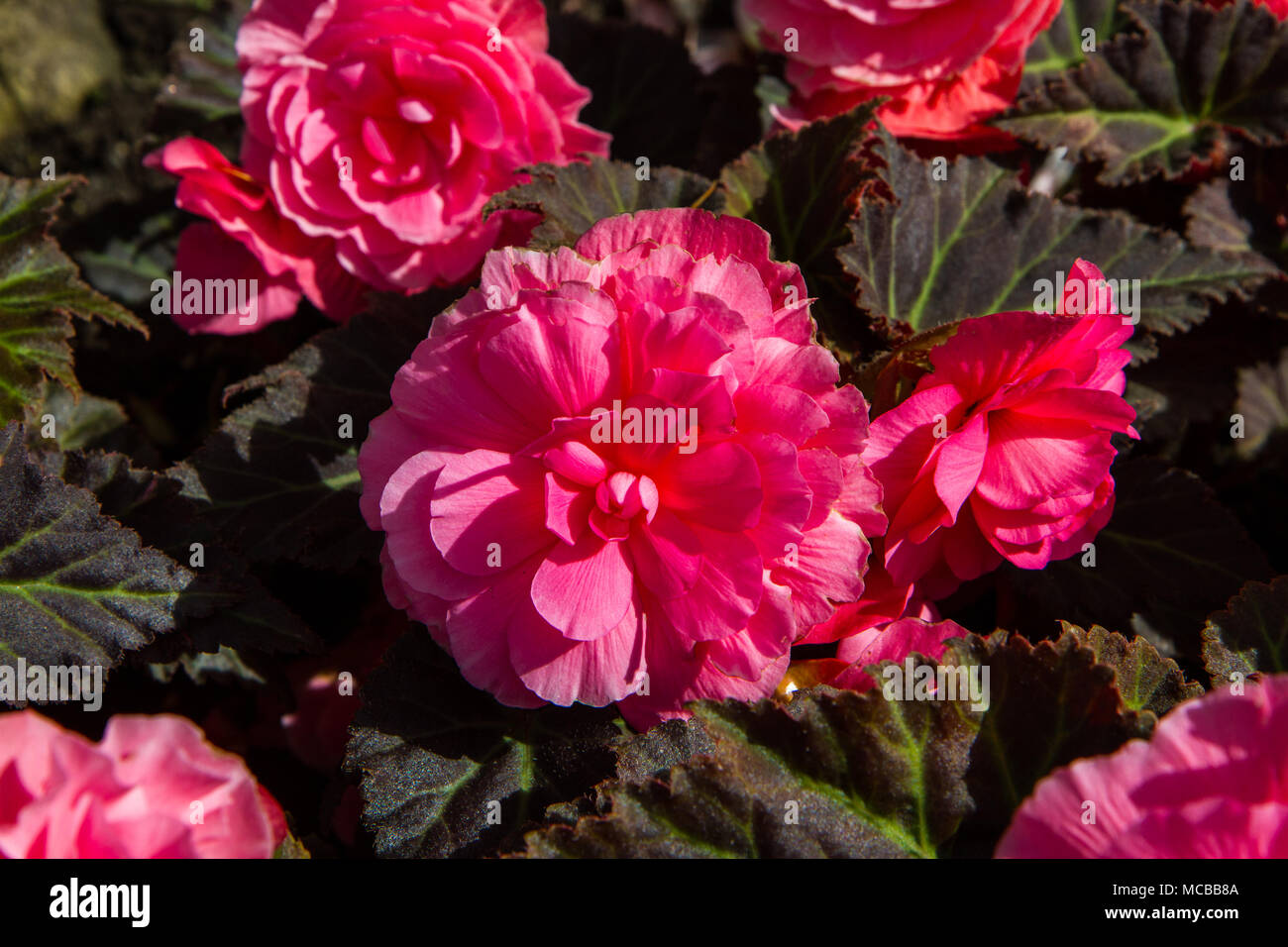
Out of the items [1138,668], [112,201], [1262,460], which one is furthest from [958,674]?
[112,201]

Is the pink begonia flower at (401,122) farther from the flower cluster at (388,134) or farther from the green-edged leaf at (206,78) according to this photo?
the green-edged leaf at (206,78)

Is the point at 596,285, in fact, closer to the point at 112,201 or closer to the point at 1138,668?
the point at 1138,668

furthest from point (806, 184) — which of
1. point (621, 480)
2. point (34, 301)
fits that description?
point (34, 301)

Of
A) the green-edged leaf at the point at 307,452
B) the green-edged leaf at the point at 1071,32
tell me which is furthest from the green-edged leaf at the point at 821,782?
the green-edged leaf at the point at 1071,32

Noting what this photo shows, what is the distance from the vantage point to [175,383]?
1.61 meters

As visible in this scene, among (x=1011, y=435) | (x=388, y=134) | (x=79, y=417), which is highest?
(x=388, y=134)

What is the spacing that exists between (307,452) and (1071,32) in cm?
114

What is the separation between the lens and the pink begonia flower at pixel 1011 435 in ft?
2.70

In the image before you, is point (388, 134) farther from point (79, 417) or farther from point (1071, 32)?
point (1071, 32)

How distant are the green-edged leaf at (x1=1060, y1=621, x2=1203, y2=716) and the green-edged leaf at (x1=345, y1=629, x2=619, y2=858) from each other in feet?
1.34

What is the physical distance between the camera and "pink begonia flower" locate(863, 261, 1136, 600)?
2.70 ft

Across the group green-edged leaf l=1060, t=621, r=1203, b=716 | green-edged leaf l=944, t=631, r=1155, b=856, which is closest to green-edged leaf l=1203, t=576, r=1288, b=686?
green-edged leaf l=1060, t=621, r=1203, b=716

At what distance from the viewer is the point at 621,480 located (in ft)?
2.57

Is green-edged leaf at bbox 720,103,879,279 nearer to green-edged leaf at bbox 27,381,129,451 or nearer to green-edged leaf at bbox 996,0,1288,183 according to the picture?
green-edged leaf at bbox 996,0,1288,183
